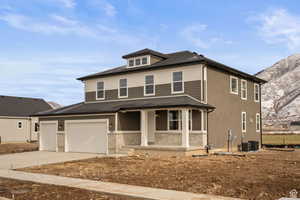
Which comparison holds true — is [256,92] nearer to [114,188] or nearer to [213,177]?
[213,177]

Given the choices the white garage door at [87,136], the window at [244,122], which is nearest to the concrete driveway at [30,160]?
the white garage door at [87,136]

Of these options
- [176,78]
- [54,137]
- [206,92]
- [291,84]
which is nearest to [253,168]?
[206,92]

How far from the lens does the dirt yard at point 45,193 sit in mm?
8680

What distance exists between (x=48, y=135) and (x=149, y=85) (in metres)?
9.14

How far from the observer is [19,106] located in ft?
144

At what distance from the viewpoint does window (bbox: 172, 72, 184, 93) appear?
21845 mm

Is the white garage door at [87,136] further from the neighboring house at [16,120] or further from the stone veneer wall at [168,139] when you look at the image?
the neighboring house at [16,120]

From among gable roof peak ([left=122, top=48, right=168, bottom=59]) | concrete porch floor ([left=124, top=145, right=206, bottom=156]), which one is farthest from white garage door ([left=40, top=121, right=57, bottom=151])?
concrete porch floor ([left=124, top=145, right=206, bottom=156])

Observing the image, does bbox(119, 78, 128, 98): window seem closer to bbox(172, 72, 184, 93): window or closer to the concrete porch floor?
bbox(172, 72, 184, 93): window

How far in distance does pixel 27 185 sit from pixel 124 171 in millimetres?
4092

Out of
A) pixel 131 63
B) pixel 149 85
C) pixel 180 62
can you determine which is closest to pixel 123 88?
pixel 131 63

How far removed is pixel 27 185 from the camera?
1063 cm

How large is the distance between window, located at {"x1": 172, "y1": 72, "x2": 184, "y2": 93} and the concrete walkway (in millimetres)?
11673

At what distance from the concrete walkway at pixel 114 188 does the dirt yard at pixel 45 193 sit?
0.29 metres
